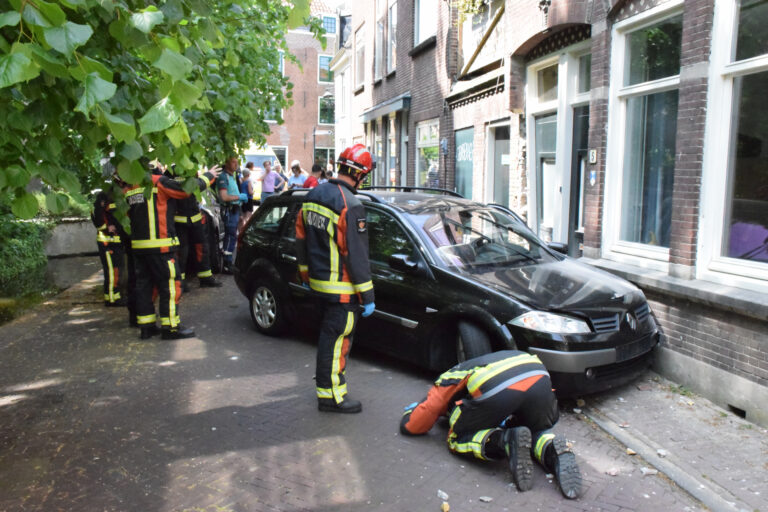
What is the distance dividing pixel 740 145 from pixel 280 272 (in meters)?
4.56

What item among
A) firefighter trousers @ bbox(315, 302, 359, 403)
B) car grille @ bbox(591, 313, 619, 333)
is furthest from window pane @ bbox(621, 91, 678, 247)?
firefighter trousers @ bbox(315, 302, 359, 403)

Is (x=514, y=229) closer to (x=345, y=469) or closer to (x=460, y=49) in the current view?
(x=345, y=469)

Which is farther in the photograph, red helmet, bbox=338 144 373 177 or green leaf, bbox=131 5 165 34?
red helmet, bbox=338 144 373 177

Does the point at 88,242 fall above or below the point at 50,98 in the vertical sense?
below

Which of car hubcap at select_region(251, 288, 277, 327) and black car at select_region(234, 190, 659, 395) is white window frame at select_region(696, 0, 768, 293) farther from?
car hubcap at select_region(251, 288, 277, 327)

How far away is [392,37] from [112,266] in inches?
462

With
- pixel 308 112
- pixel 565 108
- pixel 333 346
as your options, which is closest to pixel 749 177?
pixel 565 108

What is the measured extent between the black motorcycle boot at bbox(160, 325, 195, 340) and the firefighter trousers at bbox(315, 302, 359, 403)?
2.81 meters

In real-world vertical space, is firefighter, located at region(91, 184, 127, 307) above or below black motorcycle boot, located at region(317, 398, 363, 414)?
above

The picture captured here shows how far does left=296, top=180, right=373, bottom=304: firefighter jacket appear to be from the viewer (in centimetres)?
466

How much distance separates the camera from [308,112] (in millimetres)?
43188

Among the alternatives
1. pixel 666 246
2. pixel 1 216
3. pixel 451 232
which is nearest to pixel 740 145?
pixel 666 246

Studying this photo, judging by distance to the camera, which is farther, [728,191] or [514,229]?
[514,229]

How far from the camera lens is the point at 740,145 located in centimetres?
533
